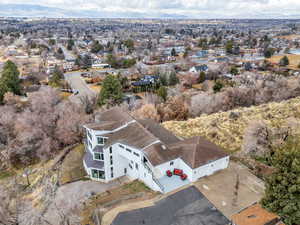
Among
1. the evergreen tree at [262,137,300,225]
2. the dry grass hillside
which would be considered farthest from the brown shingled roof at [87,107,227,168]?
the evergreen tree at [262,137,300,225]

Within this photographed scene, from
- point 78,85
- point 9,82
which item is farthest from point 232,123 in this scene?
point 9,82

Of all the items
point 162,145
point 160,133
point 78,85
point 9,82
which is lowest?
point 78,85

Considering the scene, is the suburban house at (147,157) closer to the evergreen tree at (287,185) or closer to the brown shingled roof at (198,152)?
the brown shingled roof at (198,152)

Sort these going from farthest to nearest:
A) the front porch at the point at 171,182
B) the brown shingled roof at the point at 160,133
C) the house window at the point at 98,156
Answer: the brown shingled roof at the point at 160,133 → the house window at the point at 98,156 → the front porch at the point at 171,182

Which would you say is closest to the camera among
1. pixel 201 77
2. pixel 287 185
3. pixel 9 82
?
pixel 287 185

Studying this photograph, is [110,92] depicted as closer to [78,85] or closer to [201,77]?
[78,85]

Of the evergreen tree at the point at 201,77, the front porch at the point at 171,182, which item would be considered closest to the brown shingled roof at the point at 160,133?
the front porch at the point at 171,182

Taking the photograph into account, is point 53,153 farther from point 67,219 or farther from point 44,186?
point 67,219
